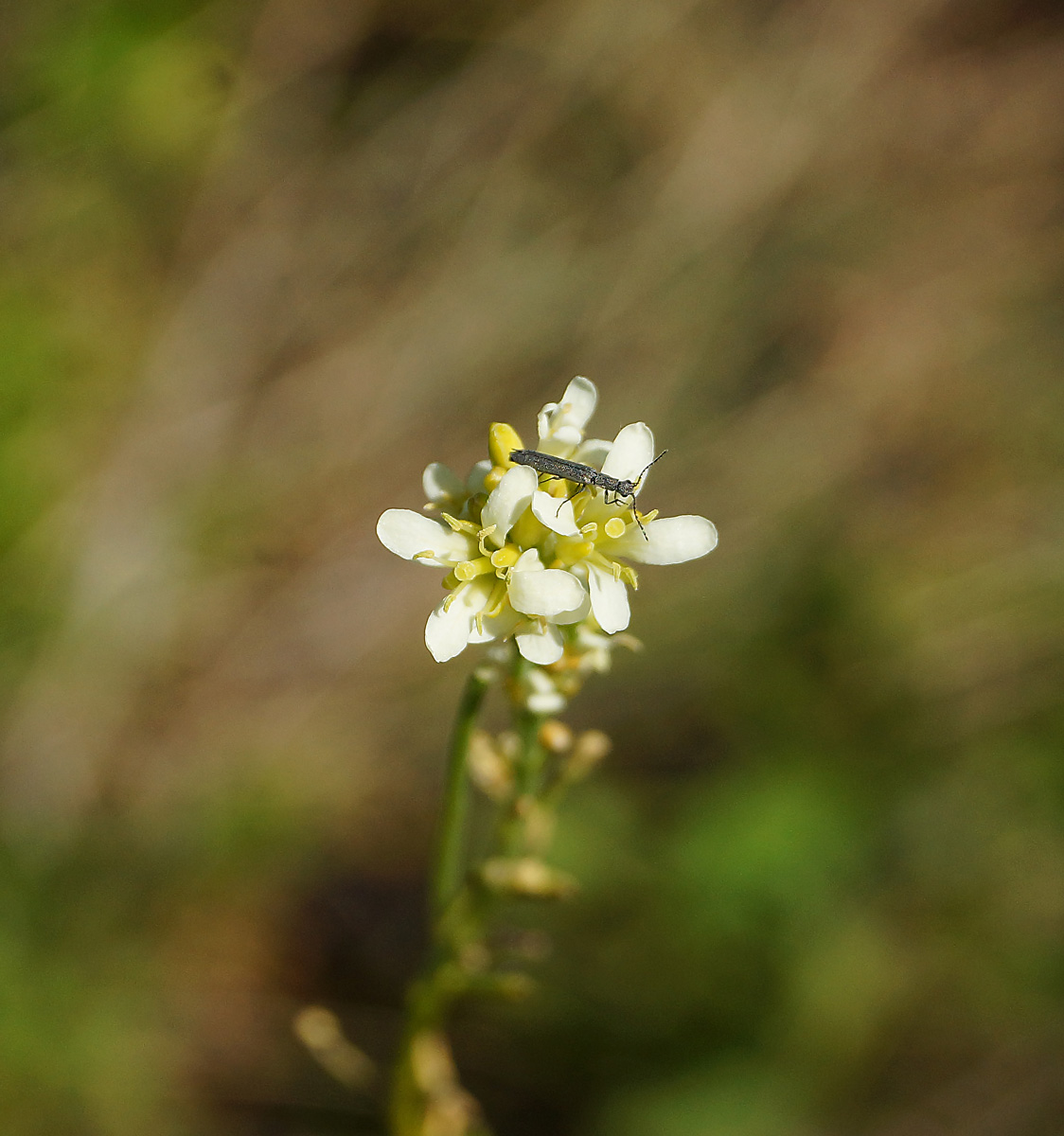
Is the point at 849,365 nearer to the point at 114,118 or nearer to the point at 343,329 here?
the point at 343,329

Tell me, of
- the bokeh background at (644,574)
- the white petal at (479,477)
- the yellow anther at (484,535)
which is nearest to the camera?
the yellow anther at (484,535)

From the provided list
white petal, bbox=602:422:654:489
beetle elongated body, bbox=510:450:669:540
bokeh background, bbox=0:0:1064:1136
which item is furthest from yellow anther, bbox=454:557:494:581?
bokeh background, bbox=0:0:1064:1136

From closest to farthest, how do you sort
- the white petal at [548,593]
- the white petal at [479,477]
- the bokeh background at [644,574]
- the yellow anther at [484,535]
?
1. the white petal at [548,593]
2. the yellow anther at [484,535]
3. the white petal at [479,477]
4. the bokeh background at [644,574]

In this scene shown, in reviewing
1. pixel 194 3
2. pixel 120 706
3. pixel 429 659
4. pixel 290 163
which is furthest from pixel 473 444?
pixel 194 3

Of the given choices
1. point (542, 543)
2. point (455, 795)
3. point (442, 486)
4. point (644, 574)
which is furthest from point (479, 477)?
point (644, 574)

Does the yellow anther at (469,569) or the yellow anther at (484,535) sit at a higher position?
the yellow anther at (484,535)

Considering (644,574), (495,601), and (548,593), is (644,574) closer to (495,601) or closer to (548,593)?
(495,601)

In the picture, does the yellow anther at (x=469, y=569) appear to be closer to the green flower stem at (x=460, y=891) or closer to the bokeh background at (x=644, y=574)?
the green flower stem at (x=460, y=891)

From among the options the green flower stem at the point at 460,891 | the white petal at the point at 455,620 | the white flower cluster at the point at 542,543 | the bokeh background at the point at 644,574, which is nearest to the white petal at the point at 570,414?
the white flower cluster at the point at 542,543
